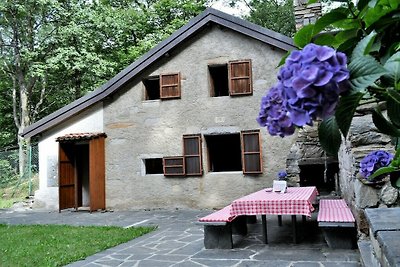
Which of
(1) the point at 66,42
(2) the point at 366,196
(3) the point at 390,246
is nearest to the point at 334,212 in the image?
(2) the point at 366,196

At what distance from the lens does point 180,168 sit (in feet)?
31.7

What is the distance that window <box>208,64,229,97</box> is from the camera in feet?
32.8

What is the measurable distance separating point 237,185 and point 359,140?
Answer: 5.24 meters

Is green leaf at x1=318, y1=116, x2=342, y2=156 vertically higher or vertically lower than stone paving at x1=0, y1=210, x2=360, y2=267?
higher

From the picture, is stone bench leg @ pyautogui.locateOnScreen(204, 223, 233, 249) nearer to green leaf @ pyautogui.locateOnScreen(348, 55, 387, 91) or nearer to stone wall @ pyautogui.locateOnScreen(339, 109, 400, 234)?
stone wall @ pyautogui.locateOnScreen(339, 109, 400, 234)

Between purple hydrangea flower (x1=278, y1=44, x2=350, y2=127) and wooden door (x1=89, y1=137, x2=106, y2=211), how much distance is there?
9.73 meters

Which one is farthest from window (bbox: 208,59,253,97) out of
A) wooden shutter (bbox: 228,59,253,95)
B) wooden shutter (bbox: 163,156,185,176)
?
wooden shutter (bbox: 163,156,185,176)

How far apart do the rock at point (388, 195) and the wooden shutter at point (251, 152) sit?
5.35m

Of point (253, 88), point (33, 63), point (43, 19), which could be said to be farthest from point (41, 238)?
point (43, 19)

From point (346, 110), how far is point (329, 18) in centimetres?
35

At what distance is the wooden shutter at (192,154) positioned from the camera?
9.56m

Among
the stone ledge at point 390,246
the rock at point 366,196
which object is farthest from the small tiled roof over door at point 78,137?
the stone ledge at point 390,246

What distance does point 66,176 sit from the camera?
412 inches

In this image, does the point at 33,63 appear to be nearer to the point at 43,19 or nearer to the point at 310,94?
the point at 43,19
